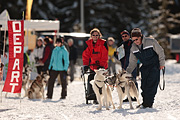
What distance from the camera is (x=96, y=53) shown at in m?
8.73

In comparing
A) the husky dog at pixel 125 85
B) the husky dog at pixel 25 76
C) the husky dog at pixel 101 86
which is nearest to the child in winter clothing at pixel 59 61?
the husky dog at pixel 25 76

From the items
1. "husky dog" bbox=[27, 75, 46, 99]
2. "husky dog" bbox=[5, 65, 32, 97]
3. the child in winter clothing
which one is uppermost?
the child in winter clothing

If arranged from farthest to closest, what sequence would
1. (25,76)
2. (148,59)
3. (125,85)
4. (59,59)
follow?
1. (25,76)
2. (59,59)
3. (125,85)
4. (148,59)

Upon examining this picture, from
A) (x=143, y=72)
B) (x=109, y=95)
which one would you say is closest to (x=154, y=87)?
(x=143, y=72)

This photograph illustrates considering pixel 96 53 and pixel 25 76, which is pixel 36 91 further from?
pixel 96 53

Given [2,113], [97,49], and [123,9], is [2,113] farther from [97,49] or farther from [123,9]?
[123,9]

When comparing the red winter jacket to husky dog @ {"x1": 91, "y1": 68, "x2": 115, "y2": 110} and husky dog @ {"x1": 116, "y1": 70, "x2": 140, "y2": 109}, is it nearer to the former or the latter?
husky dog @ {"x1": 91, "y1": 68, "x2": 115, "y2": 110}

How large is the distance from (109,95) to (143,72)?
93cm

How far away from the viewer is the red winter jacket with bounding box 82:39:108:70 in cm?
870

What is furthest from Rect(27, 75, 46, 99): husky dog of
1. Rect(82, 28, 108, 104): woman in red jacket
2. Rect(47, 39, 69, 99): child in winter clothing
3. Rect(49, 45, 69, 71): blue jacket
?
Rect(82, 28, 108, 104): woman in red jacket

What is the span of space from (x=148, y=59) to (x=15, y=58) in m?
3.12

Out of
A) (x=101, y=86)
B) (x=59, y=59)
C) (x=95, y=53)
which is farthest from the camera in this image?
(x=59, y=59)

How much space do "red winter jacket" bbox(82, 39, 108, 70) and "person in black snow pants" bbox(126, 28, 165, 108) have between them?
123cm

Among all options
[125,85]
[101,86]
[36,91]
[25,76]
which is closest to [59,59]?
[36,91]
